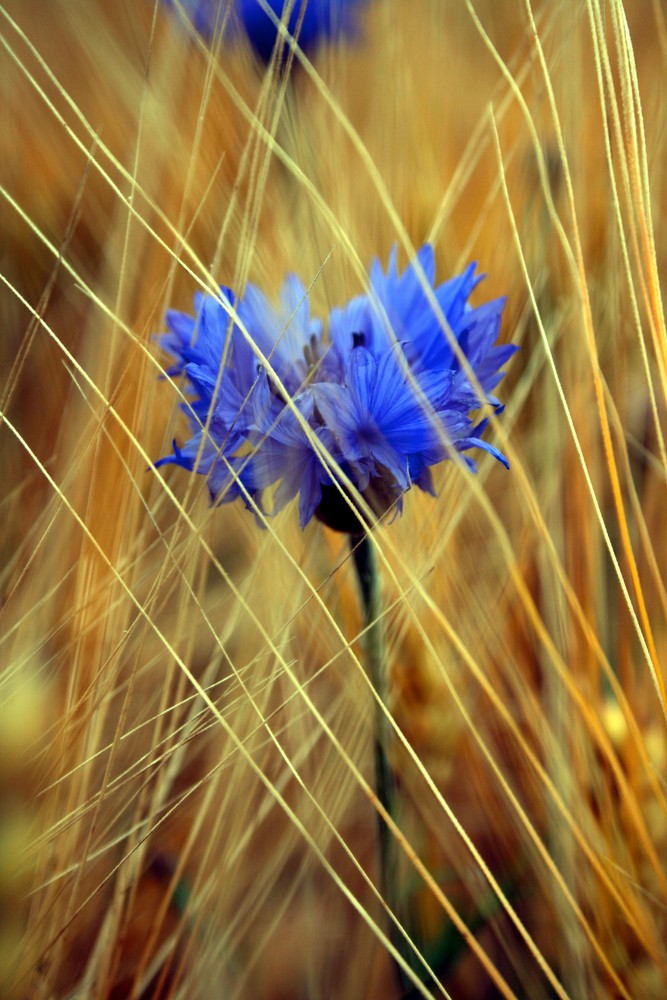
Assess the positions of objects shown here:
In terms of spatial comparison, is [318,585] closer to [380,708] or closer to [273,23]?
[380,708]

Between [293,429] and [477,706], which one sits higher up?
[293,429]

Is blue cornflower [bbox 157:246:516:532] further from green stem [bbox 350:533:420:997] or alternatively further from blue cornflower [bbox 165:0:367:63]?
blue cornflower [bbox 165:0:367:63]

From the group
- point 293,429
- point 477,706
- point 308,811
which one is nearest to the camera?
point 293,429

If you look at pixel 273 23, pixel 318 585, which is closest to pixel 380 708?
pixel 318 585

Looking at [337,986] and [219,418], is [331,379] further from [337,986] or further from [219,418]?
[337,986]

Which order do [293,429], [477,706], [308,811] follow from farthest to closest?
[477,706] → [308,811] → [293,429]

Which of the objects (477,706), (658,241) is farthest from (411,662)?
(658,241)
